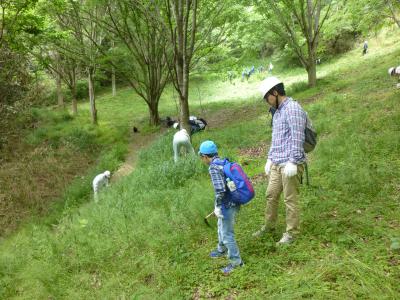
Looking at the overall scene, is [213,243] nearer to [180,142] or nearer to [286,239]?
[286,239]

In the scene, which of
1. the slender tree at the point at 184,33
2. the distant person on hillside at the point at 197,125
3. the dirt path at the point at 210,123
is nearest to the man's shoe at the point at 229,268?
the slender tree at the point at 184,33

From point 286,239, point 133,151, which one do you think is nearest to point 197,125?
point 133,151

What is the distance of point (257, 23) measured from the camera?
16.5 m

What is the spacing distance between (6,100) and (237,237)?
1300 cm

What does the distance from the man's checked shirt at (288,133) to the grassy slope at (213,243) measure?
1.10 meters

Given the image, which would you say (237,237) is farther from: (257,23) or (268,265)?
(257,23)

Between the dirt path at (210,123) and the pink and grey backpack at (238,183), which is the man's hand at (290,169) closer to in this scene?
the pink and grey backpack at (238,183)

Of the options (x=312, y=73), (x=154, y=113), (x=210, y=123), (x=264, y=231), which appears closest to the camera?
(x=264, y=231)

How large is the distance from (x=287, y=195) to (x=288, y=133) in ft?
2.38

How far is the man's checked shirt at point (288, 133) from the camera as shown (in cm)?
405

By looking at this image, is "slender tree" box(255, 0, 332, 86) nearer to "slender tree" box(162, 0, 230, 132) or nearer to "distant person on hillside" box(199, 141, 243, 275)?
"slender tree" box(162, 0, 230, 132)

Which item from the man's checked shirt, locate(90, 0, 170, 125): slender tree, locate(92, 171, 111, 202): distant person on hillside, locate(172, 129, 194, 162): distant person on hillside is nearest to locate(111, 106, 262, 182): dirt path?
locate(90, 0, 170, 125): slender tree

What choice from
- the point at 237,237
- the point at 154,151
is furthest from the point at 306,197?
the point at 154,151

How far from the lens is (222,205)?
13.4ft
